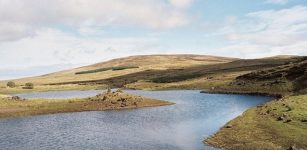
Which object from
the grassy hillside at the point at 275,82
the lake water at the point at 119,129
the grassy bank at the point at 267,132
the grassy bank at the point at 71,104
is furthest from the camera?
the grassy hillside at the point at 275,82

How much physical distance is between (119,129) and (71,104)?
41556mm

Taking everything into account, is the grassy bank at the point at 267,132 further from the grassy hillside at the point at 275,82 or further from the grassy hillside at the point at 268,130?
the grassy hillside at the point at 275,82

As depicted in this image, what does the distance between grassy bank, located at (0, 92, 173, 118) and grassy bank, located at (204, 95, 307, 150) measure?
142 feet

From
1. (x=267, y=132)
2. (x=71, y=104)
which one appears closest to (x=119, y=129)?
(x=267, y=132)

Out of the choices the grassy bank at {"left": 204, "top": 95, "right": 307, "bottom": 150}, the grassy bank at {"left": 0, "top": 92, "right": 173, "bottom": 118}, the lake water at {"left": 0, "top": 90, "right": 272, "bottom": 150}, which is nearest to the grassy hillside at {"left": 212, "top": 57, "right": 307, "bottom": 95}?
the lake water at {"left": 0, "top": 90, "right": 272, "bottom": 150}

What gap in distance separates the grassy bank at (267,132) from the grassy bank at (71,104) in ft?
142

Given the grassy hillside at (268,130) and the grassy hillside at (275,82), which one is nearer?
the grassy hillside at (268,130)

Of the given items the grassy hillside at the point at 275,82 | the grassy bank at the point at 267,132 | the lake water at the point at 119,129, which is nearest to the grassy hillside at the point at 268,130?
the grassy bank at the point at 267,132

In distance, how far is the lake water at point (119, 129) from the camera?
5581 cm

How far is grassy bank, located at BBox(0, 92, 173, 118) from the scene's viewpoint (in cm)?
10069

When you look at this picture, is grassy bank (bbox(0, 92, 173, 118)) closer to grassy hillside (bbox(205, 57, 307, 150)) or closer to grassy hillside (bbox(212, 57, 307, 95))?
grassy hillside (bbox(212, 57, 307, 95))

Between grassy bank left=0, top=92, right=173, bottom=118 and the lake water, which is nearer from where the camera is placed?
the lake water

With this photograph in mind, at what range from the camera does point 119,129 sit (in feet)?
233

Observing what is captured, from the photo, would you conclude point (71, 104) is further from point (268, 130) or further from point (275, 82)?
point (275, 82)
